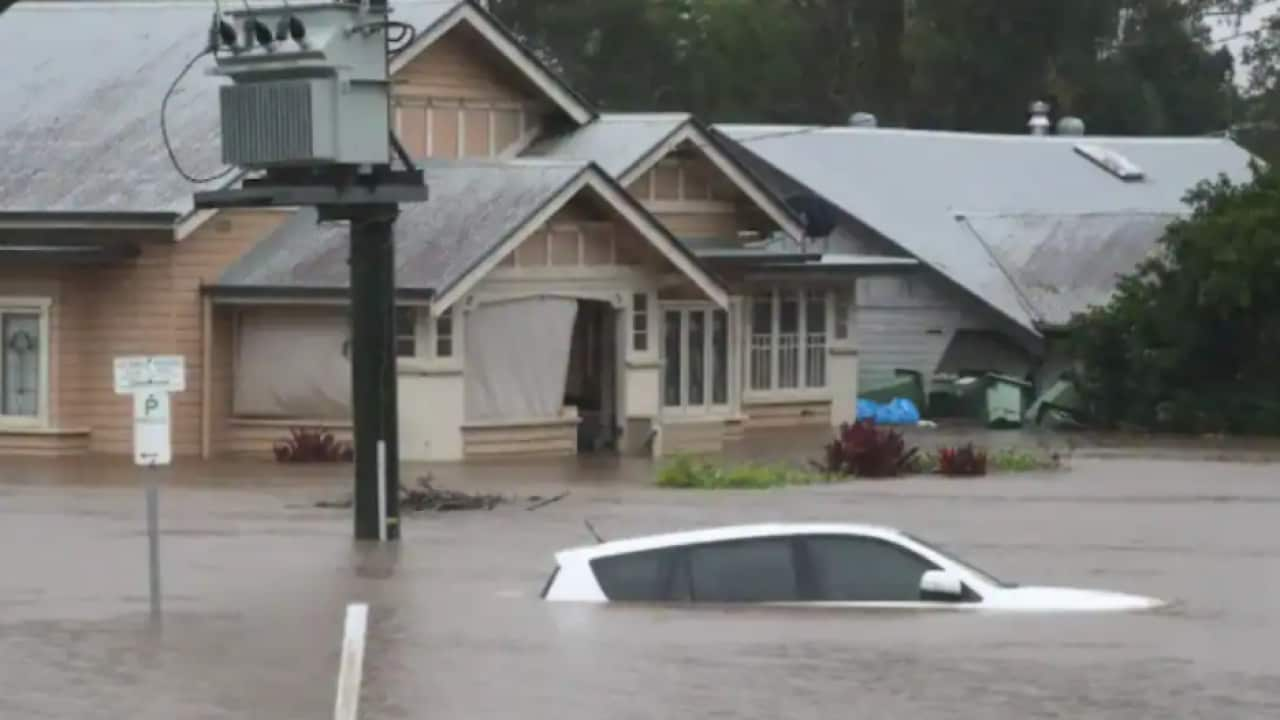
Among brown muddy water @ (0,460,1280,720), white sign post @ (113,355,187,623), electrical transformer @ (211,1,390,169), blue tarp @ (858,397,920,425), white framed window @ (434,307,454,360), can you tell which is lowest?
brown muddy water @ (0,460,1280,720)

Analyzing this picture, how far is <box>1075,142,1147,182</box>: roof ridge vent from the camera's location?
61375 mm

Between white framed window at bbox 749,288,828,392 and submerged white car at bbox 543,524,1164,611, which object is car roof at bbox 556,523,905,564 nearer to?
submerged white car at bbox 543,524,1164,611

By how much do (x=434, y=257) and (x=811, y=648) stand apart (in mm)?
20772

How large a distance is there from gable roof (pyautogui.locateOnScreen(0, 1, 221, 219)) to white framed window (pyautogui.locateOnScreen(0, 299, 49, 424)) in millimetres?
1374

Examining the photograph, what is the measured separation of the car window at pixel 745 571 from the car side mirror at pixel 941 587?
0.84 meters

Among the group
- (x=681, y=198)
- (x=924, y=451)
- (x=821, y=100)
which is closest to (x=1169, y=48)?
(x=821, y=100)

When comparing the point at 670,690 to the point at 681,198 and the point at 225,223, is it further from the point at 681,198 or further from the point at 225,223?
the point at 681,198

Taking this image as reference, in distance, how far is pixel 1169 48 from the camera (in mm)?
85438

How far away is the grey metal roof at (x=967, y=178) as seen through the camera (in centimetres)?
5416

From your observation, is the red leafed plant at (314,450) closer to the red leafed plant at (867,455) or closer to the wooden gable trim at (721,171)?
the red leafed plant at (867,455)

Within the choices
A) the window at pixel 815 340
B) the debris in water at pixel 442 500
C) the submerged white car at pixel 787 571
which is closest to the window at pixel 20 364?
the debris in water at pixel 442 500

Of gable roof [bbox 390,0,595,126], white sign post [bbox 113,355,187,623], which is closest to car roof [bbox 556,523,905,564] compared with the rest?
white sign post [bbox 113,355,187,623]

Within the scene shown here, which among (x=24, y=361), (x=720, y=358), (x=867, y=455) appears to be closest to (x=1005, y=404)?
(x=720, y=358)

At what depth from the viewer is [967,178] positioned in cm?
5938
